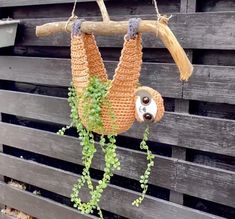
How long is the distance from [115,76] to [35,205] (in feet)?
5.21

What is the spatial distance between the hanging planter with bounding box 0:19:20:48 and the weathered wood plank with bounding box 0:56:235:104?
161 millimetres

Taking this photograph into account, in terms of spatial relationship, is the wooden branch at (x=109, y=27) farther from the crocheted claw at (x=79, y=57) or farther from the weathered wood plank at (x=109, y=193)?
the weathered wood plank at (x=109, y=193)

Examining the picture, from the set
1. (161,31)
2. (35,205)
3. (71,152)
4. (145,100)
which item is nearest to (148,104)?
(145,100)

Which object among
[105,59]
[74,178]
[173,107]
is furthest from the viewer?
[74,178]

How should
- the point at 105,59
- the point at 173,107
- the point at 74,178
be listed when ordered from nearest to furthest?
1. the point at 173,107
2. the point at 105,59
3. the point at 74,178

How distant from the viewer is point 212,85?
5.70 ft

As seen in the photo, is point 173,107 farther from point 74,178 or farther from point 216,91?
point 74,178

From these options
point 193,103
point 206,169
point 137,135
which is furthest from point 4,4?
point 206,169

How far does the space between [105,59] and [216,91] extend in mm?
697

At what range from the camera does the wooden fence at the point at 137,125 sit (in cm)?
176

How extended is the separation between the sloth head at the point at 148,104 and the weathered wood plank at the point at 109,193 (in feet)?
2.44

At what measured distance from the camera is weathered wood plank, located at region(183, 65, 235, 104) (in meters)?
Result: 1.69

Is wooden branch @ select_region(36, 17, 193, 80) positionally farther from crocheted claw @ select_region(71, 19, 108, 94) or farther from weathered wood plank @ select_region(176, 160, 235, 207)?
weathered wood plank @ select_region(176, 160, 235, 207)

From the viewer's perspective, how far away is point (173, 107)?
6.47 feet
